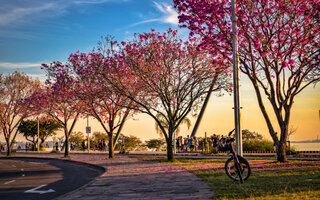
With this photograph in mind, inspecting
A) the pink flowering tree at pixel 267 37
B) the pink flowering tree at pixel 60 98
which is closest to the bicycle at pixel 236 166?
the pink flowering tree at pixel 267 37

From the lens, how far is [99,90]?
92.1ft

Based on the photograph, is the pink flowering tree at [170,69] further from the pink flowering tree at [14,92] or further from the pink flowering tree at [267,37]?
the pink flowering tree at [14,92]

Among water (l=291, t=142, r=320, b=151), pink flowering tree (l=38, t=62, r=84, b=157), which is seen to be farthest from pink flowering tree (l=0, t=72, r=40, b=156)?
water (l=291, t=142, r=320, b=151)

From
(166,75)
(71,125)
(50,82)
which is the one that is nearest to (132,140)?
(71,125)

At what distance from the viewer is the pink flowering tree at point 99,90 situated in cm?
2797

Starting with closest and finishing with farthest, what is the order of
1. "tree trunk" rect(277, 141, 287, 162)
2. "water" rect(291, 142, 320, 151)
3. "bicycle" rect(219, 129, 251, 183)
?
1. "bicycle" rect(219, 129, 251, 183)
2. "tree trunk" rect(277, 141, 287, 162)
3. "water" rect(291, 142, 320, 151)

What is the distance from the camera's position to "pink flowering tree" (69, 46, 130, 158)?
2797cm

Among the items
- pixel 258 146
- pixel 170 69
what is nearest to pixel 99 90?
pixel 170 69

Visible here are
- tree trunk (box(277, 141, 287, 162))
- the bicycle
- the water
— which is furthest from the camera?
the water

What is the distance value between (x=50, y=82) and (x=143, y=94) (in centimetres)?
1161

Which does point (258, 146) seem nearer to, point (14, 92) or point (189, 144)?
point (189, 144)

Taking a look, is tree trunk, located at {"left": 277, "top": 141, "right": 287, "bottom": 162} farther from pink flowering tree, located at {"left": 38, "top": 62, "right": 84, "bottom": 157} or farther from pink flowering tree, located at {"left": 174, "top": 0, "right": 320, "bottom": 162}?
pink flowering tree, located at {"left": 38, "top": 62, "right": 84, "bottom": 157}

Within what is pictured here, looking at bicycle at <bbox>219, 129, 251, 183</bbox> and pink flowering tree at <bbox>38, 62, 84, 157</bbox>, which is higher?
pink flowering tree at <bbox>38, 62, 84, 157</bbox>

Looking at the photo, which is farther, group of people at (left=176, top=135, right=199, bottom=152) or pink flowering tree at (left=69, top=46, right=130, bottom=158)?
group of people at (left=176, top=135, right=199, bottom=152)
